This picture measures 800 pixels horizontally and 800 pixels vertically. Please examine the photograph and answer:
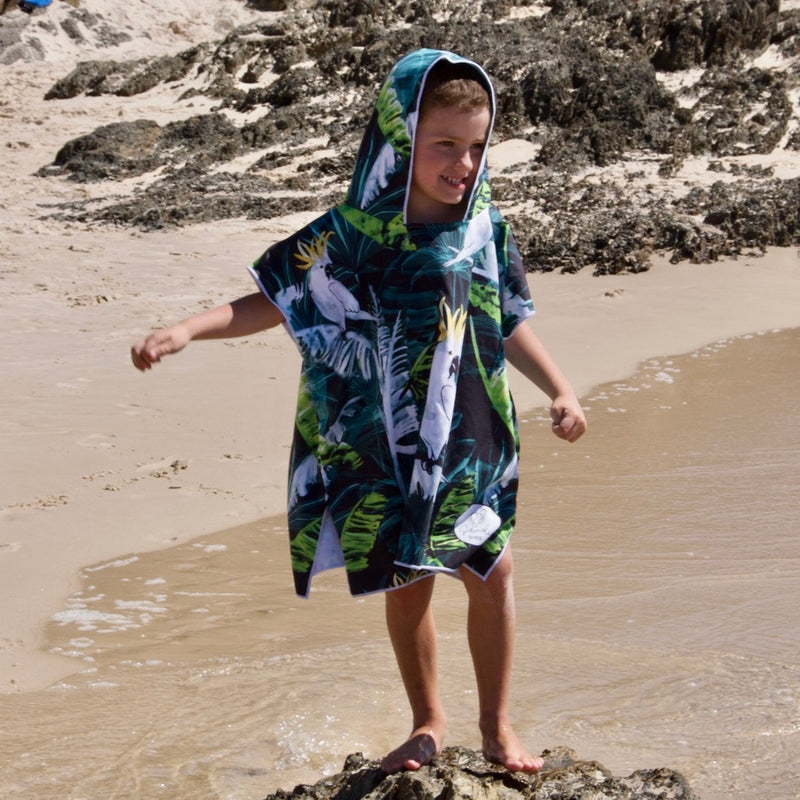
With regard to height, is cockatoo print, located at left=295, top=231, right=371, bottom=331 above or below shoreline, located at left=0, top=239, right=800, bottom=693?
above

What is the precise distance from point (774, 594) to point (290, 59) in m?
11.9

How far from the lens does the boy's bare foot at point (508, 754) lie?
2.44 meters

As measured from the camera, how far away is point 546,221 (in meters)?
10.1

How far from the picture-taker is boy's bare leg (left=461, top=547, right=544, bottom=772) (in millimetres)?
2430

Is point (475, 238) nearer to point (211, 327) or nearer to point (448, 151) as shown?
point (448, 151)

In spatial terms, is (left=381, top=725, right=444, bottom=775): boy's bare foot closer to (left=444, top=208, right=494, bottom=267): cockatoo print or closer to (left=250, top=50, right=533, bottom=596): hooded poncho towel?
(left=250, top=50, right=533, bottom=596): hooded poncho towel

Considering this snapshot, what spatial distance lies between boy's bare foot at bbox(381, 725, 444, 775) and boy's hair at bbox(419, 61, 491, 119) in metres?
1.18

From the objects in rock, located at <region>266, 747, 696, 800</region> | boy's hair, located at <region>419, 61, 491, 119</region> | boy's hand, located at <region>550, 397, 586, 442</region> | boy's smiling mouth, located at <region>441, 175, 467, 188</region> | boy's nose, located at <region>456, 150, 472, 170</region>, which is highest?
boy's hair, located at <region>419, 61, 491, 119</region>

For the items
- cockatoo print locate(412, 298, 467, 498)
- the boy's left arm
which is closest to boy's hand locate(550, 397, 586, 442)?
the boy's left arm

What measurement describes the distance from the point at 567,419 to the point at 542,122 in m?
10.2

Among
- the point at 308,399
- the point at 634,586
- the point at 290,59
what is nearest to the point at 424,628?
the point at 308,399

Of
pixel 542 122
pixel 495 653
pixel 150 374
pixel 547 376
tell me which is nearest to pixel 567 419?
pixel 547 376

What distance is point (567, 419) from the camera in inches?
96.7

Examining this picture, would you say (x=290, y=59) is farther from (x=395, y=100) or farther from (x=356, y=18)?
(x=395, y=100)
